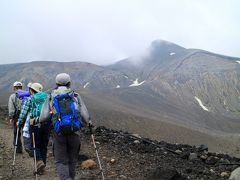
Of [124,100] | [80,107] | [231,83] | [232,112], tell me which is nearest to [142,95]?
[124,100]

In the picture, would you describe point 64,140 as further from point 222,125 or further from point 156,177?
point 222,125

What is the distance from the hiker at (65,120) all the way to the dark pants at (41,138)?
6.68ft

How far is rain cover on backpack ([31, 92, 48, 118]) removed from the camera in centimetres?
869

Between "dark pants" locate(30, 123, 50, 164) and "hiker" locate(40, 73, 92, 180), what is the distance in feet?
6.68

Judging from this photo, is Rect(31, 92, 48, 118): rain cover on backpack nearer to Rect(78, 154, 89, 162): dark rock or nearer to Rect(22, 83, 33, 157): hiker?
Rect(22, 83, 33, 157): hiker

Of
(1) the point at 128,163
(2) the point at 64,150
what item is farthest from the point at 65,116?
(1) the point at 128,163

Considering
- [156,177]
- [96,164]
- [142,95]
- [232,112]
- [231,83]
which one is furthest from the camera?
[231,83]

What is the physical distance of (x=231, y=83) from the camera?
141750 mm

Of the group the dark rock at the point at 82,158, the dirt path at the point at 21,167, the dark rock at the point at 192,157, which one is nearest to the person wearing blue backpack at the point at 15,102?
the dirt path at the point at 21,167

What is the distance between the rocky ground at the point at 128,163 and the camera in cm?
968

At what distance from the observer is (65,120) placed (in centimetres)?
667

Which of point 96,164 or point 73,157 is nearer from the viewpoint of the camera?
point 73,157

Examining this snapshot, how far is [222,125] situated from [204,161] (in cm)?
8825

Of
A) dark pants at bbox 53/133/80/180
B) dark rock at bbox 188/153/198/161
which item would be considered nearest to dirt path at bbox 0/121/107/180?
dark pants at bbox 53/133/80/180
